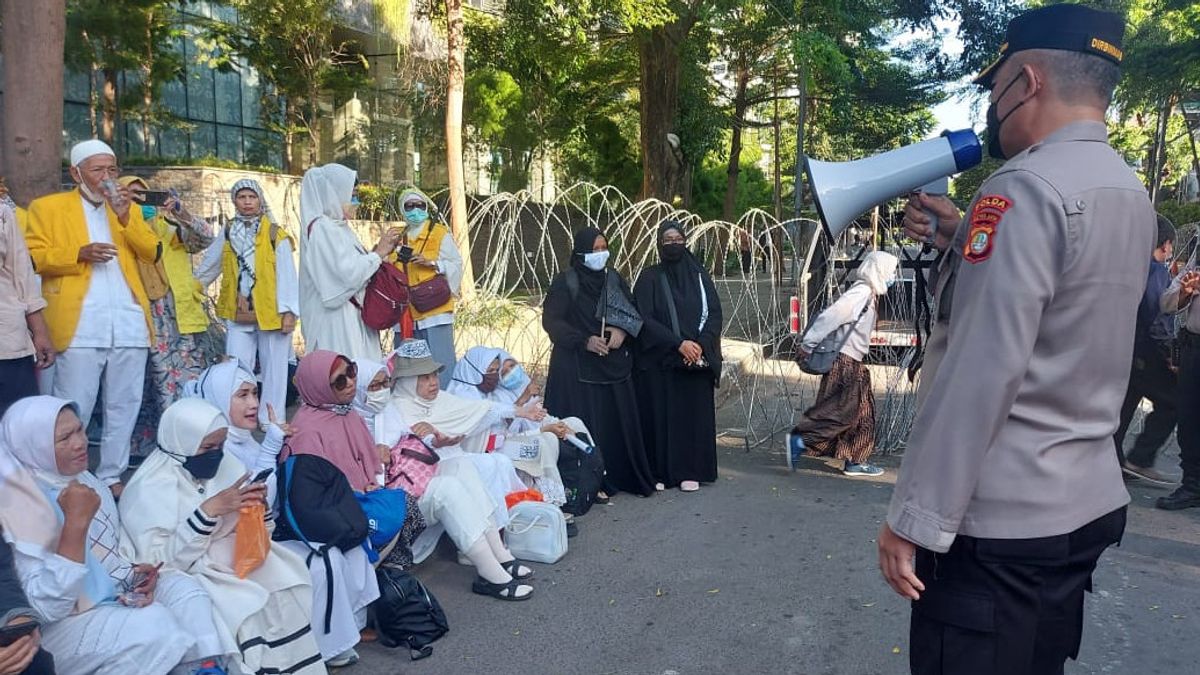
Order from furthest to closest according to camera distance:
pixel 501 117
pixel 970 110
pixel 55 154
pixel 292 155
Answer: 1. pixel 292 155
2. pixel 970 110
3. pixel 501 117
4. pixel 55 154

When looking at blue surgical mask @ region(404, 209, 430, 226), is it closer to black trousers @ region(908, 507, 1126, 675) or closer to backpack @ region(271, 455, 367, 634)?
backpack @ region(271, 455, 367, 634)

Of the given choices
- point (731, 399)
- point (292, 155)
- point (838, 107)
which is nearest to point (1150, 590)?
point (731, 399)

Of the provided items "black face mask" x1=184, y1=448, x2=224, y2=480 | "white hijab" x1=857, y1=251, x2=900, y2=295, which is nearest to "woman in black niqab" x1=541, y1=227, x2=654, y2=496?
"white hijab" x1=857, y1=251, x2=900, y2=295

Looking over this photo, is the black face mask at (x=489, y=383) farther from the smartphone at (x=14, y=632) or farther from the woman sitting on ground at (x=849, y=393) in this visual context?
the smartphone at (x=14, y=632)

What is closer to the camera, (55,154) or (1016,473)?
(1016,473)

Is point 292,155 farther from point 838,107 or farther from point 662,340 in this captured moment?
point 662,340

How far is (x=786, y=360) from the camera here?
10367 mm

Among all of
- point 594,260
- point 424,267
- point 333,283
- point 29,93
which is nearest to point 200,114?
point 29,93

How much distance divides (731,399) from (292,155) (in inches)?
622

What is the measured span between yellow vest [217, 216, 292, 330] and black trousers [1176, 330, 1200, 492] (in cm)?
540

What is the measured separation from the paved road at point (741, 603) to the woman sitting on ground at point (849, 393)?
1.87 ft

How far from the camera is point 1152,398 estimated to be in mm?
6047

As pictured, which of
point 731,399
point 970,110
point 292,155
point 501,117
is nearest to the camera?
point 731,399

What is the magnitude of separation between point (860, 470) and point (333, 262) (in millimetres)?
3632
